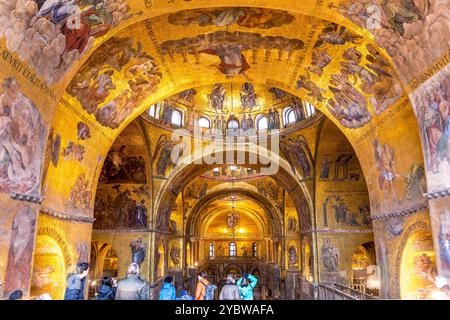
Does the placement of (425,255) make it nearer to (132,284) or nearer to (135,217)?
(132,284)

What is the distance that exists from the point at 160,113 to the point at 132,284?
16.3 metres

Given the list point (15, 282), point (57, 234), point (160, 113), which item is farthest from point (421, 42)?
point (160, 113)

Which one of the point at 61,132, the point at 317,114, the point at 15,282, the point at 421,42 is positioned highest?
the point at 317,114

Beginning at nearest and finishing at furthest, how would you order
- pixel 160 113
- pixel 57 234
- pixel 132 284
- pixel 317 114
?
pixel 132 284
pixel 57 234
pixel 317 114
pixel 160 113

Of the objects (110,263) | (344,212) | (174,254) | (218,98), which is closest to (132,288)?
(344,212)

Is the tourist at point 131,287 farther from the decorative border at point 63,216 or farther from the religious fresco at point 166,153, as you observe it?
the religious fresco at point 166,153

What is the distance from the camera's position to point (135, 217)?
22531 mm

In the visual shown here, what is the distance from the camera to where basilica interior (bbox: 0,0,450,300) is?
800 centimetres

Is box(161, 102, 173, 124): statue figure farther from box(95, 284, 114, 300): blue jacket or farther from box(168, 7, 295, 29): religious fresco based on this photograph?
box(95, 284, 114, 300): blue jacket

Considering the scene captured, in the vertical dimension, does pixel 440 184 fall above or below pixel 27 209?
above

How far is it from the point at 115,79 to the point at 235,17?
15.9ft

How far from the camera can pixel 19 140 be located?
792 cm

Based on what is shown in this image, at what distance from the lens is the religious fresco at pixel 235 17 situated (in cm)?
1064

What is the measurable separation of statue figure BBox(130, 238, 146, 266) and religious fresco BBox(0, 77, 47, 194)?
14.3 m
